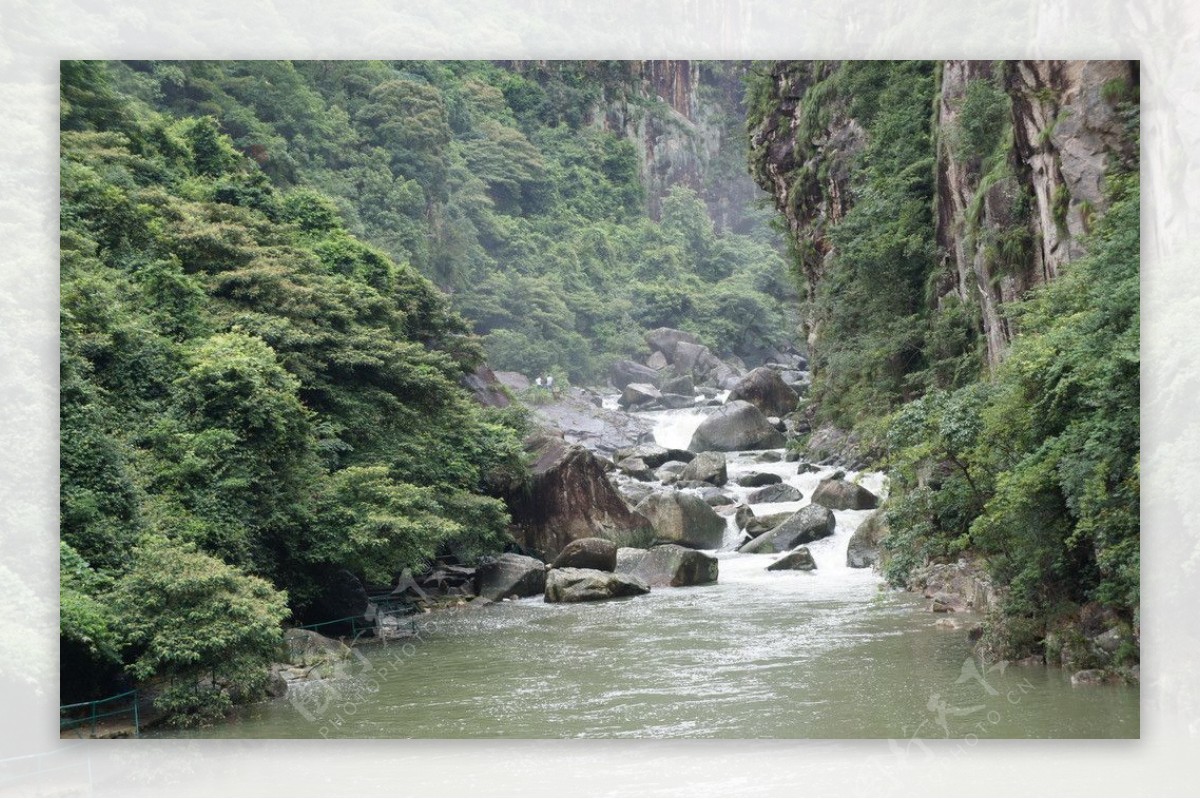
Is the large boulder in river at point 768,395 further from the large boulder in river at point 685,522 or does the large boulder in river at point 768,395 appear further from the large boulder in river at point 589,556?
the large boulder in river at point 589,556

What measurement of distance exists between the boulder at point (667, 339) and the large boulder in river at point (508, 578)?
8.76 metres

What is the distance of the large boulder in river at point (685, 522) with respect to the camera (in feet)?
62.3

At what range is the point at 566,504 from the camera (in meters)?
18.6

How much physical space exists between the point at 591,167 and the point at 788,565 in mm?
6147

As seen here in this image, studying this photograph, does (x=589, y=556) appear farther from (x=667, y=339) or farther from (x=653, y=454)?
(x=667, y=339)

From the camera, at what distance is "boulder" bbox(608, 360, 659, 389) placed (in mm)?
24766

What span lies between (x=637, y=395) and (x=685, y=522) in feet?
23.7

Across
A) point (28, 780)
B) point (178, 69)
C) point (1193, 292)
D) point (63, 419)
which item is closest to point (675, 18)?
point (1193, 292)

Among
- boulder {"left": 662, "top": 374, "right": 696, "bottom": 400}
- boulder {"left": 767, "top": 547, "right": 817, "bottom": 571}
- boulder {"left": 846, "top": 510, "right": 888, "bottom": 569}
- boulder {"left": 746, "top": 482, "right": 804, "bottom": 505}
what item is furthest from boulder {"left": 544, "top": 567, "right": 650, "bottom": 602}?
boulder {"left": 662, "top": 374, "right": 696, "bottom": 400}

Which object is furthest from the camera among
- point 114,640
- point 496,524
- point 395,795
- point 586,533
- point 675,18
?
point 586,533

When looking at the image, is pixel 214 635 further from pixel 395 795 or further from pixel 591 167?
pixel 591 167

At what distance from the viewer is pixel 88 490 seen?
31.1 feet

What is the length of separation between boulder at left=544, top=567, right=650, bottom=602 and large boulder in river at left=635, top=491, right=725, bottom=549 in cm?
293

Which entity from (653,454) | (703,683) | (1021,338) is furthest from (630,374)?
(703,683)
